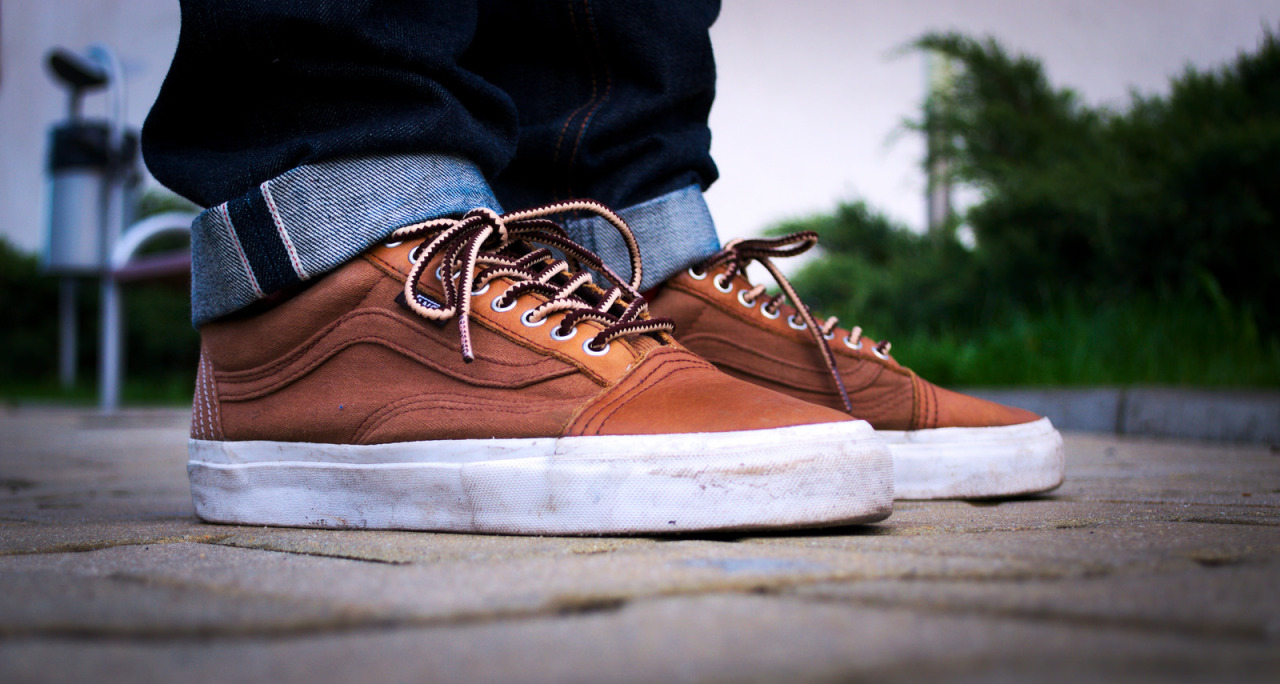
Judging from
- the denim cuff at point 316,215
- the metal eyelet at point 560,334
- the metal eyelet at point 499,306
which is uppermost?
the denim cuff at point 316,215

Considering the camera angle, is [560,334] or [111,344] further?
[111,344]

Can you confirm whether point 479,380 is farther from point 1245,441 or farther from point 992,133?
point 992,133

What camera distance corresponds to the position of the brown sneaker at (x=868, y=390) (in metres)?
1.33

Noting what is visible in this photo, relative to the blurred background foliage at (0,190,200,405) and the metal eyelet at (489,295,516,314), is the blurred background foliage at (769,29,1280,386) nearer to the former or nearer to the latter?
the metal eyelet at (489,295,516,314)

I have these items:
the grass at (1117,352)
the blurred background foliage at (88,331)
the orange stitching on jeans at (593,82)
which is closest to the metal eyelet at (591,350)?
the orange stitching on jeans at (593,82)

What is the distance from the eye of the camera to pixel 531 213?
111 cm

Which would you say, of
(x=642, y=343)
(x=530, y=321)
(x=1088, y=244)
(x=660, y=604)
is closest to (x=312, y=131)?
(x=530, y=321)

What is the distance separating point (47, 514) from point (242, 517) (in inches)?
13.8

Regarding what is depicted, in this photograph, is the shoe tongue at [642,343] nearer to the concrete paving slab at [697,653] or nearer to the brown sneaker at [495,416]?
the brown sneaker at [495,416]

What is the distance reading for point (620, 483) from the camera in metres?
0.91

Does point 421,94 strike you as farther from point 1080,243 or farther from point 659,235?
point 1080,243

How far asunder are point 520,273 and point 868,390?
0.59 metres

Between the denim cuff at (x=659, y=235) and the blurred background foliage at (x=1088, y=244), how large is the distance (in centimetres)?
240

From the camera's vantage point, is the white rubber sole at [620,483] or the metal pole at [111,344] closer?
the white rubber sole at [620,483]
